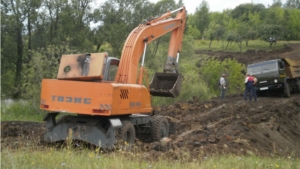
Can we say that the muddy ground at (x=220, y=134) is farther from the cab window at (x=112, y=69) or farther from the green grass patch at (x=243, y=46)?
the green grass patch at (x=243, y=46)

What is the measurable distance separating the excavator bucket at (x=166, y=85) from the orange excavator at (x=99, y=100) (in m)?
1.00

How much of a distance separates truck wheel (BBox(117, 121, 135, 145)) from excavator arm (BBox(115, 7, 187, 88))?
1.45m

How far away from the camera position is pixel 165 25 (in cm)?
1330

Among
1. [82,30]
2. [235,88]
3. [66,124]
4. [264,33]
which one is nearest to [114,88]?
[66,124]

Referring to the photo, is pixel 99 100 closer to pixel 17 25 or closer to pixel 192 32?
pixel 17 25

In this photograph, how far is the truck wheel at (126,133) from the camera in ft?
30.7

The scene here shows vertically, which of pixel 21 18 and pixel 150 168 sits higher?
pixel 21 18

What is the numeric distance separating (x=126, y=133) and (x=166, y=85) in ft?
12.4

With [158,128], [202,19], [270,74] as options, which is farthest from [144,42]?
[202,19]

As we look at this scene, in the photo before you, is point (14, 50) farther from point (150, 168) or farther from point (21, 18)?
point (150, 168)

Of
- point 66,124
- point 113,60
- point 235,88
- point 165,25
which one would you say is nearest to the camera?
point 66,124

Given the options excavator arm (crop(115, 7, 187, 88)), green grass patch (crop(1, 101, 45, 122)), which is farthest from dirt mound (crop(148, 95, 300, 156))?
green grass patch (crop(1, 101, 45, 122))

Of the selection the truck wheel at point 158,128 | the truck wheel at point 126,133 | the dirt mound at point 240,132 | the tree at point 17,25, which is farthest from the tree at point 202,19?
the truck wheel at point 126,133

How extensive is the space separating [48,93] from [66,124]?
91cm
